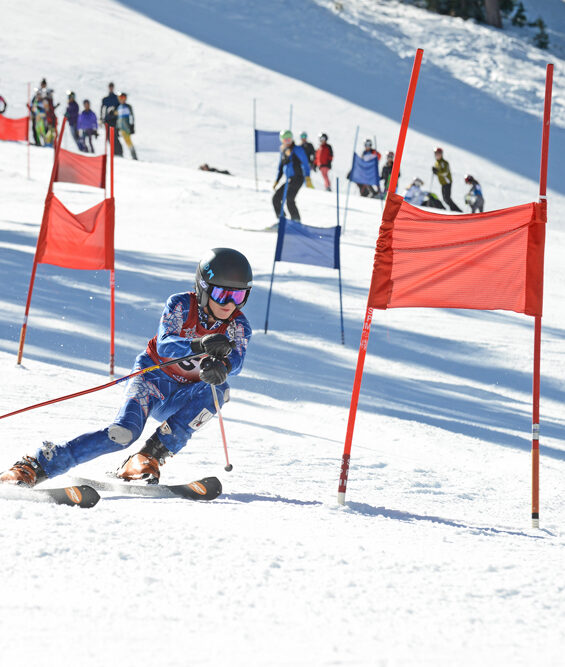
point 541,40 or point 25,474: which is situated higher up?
point 541,40

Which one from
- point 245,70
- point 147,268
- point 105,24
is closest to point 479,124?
point 245,70

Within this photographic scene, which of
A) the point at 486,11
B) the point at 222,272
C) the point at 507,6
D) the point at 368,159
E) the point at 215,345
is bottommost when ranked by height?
the point at 215,345

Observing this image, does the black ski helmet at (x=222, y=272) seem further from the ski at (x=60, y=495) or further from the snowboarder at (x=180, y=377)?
the ski at (x=60, y=495)

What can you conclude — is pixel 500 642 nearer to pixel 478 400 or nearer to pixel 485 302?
pixel 485 302

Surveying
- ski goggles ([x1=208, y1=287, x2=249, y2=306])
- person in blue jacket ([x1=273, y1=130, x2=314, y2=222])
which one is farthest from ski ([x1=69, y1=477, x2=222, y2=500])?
person in blue jacket ([x1=273, y1=130, x2=314, y2=222])

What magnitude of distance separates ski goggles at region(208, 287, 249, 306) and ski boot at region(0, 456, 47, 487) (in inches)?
43.8

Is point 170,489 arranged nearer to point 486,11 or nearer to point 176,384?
point 176,384

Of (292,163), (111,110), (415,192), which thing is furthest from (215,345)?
(111,110)

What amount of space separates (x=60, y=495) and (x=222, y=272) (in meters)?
1.33

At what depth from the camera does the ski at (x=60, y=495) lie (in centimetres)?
356

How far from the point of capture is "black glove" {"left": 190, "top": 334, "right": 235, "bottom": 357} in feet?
13.5

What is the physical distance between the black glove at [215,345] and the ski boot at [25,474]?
0.88m

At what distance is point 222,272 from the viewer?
436cm

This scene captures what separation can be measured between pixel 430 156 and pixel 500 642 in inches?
1057
